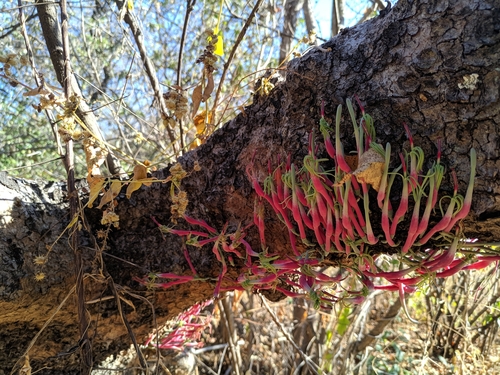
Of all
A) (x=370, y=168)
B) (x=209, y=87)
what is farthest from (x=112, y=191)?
(x=370, y=168)

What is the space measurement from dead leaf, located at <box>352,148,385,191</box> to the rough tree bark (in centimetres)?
6

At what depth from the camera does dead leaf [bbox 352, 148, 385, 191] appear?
1.97ft

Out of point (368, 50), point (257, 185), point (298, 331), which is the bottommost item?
point (298, 331)

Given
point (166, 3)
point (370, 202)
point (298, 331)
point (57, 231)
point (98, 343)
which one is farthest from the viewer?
point (166, 3)

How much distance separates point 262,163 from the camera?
824 mm

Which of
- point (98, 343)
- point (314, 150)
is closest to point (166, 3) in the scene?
point (98, 343)

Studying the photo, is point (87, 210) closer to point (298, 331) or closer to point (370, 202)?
point (370, 202)

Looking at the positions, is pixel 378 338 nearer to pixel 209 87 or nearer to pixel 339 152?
pixel 209 87

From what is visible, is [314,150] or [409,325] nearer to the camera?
[314,150]

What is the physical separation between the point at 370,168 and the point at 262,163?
26cm

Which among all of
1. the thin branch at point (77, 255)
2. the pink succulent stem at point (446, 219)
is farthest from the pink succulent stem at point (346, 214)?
the thin branch at point (77, 255)

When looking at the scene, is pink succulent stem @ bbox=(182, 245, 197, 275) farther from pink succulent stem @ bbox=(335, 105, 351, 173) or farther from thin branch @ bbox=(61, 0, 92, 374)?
pink succulent stem @ bbox=(335, 105, 351, 173)

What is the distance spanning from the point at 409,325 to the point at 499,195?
270 centimetres

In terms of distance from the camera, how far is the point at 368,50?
0.71 meters
